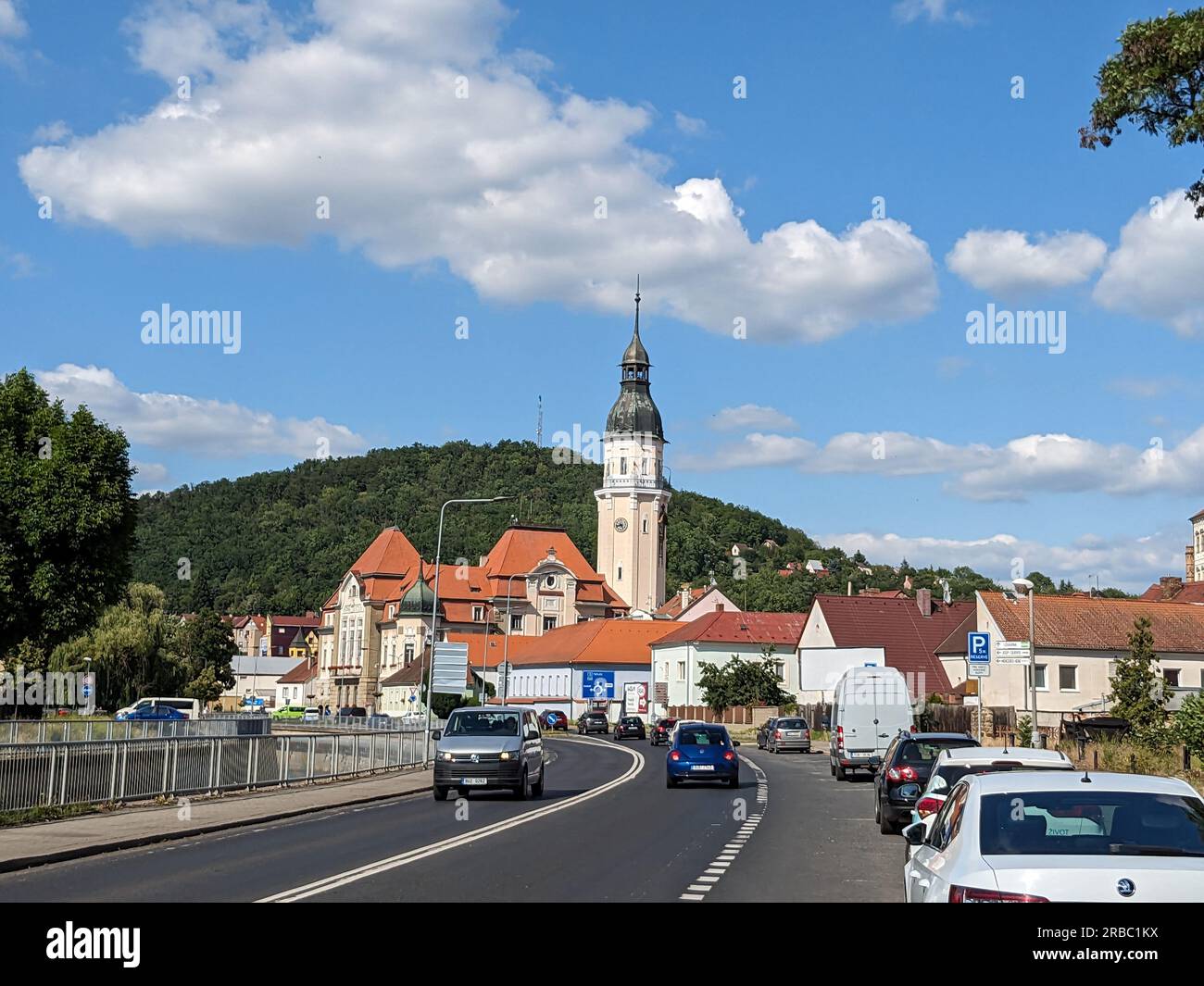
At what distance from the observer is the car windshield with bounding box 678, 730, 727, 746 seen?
34.5 metres

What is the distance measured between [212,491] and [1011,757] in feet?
613

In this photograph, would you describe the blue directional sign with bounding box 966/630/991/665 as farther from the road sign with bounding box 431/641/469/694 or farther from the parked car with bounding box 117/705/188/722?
the parked car with bounding box 117/705/188/722

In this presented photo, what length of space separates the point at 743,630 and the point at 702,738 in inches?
2730

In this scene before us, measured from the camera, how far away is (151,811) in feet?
78.3

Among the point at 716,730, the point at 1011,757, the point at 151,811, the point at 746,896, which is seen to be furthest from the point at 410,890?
the point at 716,730

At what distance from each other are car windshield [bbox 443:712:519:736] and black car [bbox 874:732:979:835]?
9.06 meters

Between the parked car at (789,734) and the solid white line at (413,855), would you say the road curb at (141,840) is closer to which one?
the solid white line at (413,855)

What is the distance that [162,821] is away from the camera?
21.6 m

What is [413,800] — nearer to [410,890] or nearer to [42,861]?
[42,861]

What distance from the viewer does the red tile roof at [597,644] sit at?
114 metres

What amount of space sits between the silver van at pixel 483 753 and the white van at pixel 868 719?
13794 millimetres

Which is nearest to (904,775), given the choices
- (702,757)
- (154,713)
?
(702,757)

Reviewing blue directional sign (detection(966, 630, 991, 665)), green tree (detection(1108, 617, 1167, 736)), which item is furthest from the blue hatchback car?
green tree (detection(1108, 617, 1167, 736))

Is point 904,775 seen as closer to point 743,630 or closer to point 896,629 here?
point 896,629
